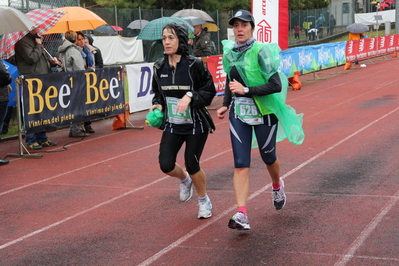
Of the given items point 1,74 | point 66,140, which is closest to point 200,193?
point 1,74

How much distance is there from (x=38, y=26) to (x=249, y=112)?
6682 mm

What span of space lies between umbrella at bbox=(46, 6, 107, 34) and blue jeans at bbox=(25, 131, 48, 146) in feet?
10.5

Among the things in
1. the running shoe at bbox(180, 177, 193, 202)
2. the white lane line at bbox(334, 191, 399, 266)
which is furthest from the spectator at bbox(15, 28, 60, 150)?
the white lane line at bbox(334, 191, 399, 266)

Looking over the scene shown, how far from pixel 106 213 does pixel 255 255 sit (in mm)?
2210

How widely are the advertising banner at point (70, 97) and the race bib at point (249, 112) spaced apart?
5691 millimetres

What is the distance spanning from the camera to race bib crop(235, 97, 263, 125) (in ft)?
19.1

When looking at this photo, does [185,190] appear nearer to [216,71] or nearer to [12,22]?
[12,22]

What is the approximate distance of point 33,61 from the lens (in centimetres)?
1125

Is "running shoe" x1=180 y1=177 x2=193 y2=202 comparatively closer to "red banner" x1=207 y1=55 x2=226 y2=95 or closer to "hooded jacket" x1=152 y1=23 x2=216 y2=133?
"hooded jacket" x1=152 y1=23 x2=216 y2=133

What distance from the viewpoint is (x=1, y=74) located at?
9.90 m

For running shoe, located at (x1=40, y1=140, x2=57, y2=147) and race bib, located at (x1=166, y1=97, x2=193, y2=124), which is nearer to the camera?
race bib, located at (x1=166, y1=97, x2=193, y2=124)

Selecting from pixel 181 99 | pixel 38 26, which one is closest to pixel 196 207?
pixel 181 99

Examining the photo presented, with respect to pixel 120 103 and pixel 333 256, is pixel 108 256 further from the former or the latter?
pixel 120 103

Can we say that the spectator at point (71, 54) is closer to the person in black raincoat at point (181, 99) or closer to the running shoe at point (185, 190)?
the running shoe at point (185, 190)
